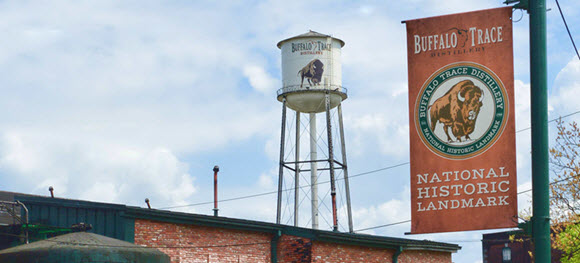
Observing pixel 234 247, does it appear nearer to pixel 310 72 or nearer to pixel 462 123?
pixel 462 123

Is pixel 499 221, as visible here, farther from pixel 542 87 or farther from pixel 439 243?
pixel 439 243

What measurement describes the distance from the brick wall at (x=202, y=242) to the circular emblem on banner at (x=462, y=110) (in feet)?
47.5

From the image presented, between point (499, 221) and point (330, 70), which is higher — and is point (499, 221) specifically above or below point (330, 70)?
below

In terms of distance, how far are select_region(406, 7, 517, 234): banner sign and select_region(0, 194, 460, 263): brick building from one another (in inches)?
547

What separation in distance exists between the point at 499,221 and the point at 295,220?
3184 cm

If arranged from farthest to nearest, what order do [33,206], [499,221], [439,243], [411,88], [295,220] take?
[295,220], [439,243], [33,206], [411,88], [499,221]

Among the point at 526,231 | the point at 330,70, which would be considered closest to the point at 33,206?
the point at 526,231

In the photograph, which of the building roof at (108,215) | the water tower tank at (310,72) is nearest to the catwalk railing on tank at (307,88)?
the water tower tank at (310,72)

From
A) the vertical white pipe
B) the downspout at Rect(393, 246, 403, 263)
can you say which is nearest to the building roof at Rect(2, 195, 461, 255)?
the downspout at Rect(393, 246, 403, 263)

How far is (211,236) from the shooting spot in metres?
26.7

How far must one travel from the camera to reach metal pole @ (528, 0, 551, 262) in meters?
10.9

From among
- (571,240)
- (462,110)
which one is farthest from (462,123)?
(571,240)

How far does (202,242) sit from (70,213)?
416 centimetres

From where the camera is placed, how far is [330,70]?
1770 inches
